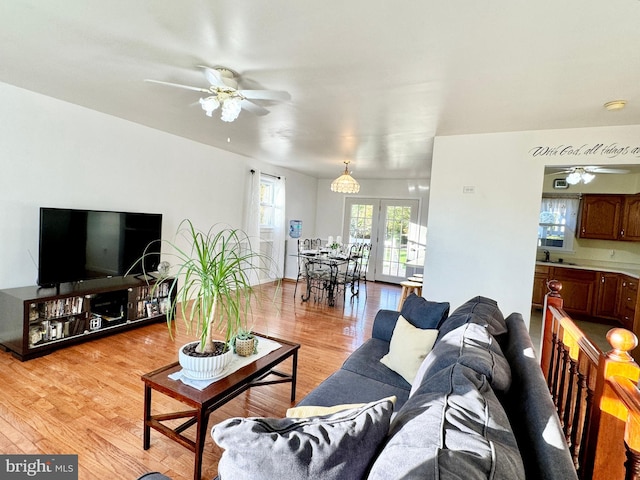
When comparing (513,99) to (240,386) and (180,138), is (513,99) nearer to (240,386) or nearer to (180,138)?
(240,386)

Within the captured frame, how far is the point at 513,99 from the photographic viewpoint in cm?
266

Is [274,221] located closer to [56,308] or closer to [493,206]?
[56,308]

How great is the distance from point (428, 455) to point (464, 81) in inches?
97.6

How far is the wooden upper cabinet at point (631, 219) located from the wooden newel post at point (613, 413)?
5.07 meters

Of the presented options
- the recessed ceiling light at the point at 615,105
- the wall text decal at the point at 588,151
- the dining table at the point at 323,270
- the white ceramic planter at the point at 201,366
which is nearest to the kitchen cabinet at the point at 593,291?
the wall text decal at the point at 588,151

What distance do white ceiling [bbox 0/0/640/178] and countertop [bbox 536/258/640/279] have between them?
2.62 meters

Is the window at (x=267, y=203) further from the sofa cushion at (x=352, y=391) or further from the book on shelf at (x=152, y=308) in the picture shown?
the sofa cushion at (x=352, y=391)

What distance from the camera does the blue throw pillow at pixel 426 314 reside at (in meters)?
2.28

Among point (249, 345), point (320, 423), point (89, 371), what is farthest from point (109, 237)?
point (320, 423)

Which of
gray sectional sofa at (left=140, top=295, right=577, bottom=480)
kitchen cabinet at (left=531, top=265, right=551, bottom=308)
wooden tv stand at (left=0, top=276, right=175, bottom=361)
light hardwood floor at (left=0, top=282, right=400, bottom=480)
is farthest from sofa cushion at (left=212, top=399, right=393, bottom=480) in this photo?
kitchen cabinet at (left=531, top=265, right=551, bottom=308)

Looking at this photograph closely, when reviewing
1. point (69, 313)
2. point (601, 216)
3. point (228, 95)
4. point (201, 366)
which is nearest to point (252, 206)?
point (69, 313)

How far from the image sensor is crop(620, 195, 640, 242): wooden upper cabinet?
4777 mm

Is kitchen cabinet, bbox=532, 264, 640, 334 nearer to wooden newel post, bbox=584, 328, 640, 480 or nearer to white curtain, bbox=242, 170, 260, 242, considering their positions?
wooden newel post, bbox=584, 328, 640, 480

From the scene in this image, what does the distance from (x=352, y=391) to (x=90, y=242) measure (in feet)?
10.6
